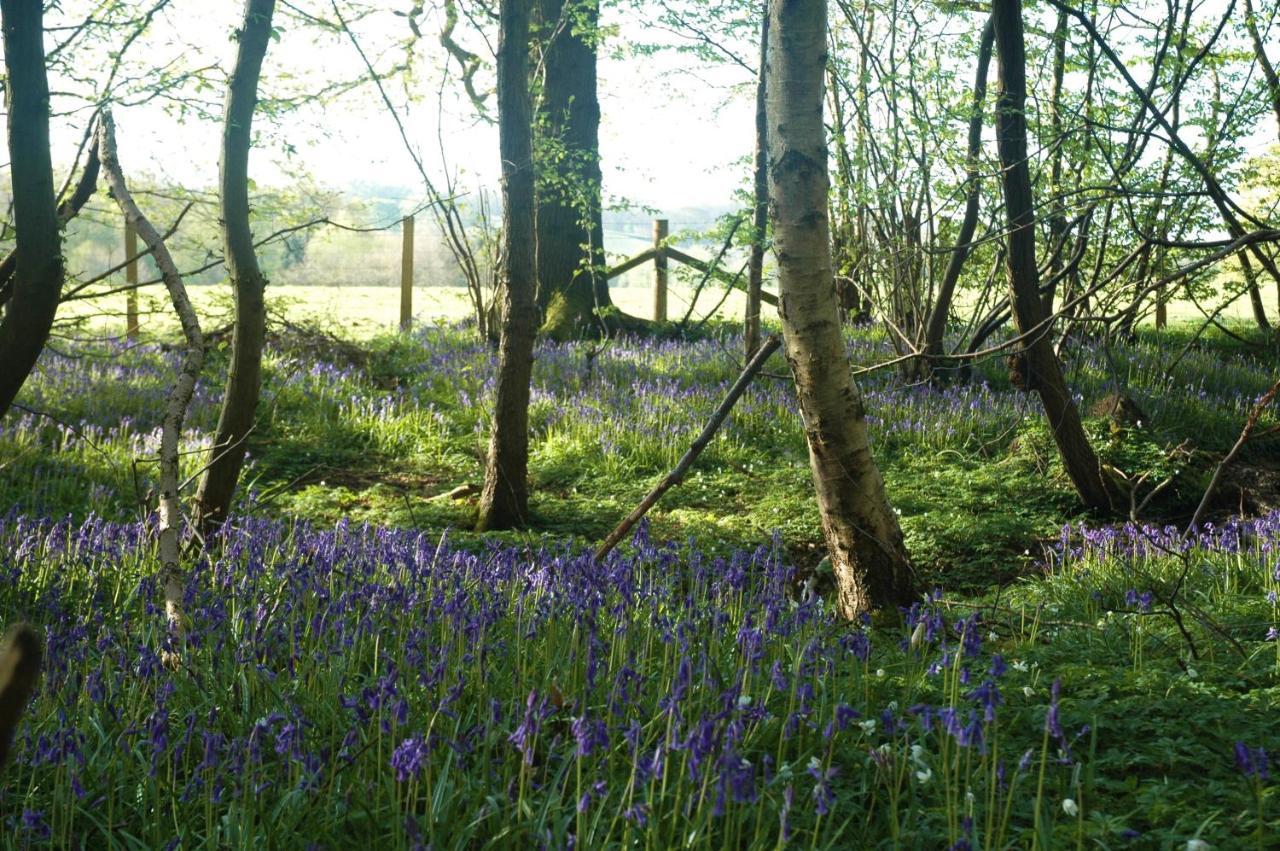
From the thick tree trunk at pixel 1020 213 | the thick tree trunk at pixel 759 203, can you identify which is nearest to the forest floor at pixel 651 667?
the thick tree trunk at pixel 1020 213

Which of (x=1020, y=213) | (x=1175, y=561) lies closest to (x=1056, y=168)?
(x=1020, y=213)

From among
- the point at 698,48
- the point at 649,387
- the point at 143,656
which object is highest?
the point at 698,48

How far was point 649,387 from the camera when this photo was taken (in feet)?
34.2

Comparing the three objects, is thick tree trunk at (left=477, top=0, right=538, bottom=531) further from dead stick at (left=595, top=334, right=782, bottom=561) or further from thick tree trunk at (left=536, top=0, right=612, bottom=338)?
thick tree trunk at (left=536, top=0, right=612, bottom=338)

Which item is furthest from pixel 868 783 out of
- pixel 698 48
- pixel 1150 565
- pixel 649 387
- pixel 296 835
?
pixel 698 48

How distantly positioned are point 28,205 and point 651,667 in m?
3.19

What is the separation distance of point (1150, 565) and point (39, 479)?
7.35 m

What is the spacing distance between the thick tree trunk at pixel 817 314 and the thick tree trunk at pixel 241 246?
3.12 metres

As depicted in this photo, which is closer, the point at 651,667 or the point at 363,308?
the point at 651,667

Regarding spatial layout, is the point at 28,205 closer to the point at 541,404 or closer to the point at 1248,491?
the point at 541,404

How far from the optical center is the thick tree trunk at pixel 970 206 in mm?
8078

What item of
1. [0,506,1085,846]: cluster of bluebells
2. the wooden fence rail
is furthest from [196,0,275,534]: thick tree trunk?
the wooden fence rail

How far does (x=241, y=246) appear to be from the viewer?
5773mm

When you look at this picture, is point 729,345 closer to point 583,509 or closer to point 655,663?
point 583,509
